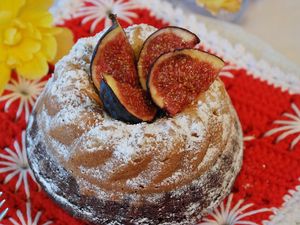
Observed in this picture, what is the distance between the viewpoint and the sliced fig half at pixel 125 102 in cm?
174

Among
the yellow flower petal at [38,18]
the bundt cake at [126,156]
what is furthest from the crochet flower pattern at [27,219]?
the yellow flower petal at [38,18]

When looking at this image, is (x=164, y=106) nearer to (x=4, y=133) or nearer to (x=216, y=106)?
(x=216, y=106)

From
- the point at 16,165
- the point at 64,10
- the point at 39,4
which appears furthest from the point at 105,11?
the point at 16,165

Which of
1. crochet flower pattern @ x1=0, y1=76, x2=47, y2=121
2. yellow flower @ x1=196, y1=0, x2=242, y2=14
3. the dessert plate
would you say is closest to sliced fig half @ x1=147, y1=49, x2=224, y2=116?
the dessert plate

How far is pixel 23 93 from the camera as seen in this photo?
2.30 metres

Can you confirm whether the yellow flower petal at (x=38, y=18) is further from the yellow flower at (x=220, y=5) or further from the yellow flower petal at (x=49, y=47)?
the yellow flower at (x=220, y=5)

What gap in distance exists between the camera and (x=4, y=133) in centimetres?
216

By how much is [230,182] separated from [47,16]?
961mm

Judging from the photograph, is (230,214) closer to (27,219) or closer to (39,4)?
(27,219)

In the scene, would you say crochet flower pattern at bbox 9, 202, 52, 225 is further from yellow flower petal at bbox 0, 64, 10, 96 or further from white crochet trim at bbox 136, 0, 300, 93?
white crochet trim at bbox 136, 0, 300, 93

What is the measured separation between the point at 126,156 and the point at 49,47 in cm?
74

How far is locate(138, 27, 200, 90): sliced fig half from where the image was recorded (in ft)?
6.20

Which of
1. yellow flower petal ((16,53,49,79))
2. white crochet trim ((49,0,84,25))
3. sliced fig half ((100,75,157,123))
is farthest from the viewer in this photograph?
white crochet trim ((49,0,84,25))

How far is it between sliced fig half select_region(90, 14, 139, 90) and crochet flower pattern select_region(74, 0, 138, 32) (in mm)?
605
